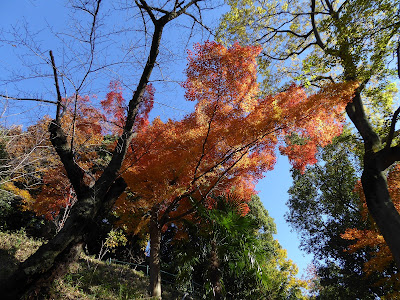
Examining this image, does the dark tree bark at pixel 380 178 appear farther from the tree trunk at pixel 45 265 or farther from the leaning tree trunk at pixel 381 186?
the tree trunk at pixel 45 265

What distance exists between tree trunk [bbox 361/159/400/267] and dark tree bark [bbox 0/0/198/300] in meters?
5.54

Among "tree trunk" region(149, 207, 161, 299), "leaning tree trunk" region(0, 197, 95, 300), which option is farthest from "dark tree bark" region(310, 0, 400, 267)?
"leaning tree trunk" region(0, 197, 95, 300)

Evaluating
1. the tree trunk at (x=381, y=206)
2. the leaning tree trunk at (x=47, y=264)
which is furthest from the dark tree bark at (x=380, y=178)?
the leaning tree trunk at (x=47, y=264)

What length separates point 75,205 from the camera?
3.75 metres

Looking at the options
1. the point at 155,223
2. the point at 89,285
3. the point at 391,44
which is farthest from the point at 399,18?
the point at 89,285

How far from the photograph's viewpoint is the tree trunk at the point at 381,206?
16.3 feet

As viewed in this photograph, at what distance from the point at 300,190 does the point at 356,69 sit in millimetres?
11640

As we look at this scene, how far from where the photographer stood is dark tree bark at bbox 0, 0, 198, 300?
3.07 metres

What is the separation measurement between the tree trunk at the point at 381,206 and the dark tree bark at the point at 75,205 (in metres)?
5.54

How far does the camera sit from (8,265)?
5547 mm

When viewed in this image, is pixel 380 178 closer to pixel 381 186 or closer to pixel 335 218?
pixel 381 186

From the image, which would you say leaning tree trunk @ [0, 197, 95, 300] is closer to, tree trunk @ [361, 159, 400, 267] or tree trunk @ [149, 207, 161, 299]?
tree trunk @ [149, 207, 161, 299]

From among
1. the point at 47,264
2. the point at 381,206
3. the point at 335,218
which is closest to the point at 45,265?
the point at 47,264

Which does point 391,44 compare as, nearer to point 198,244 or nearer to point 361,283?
point 198,244
